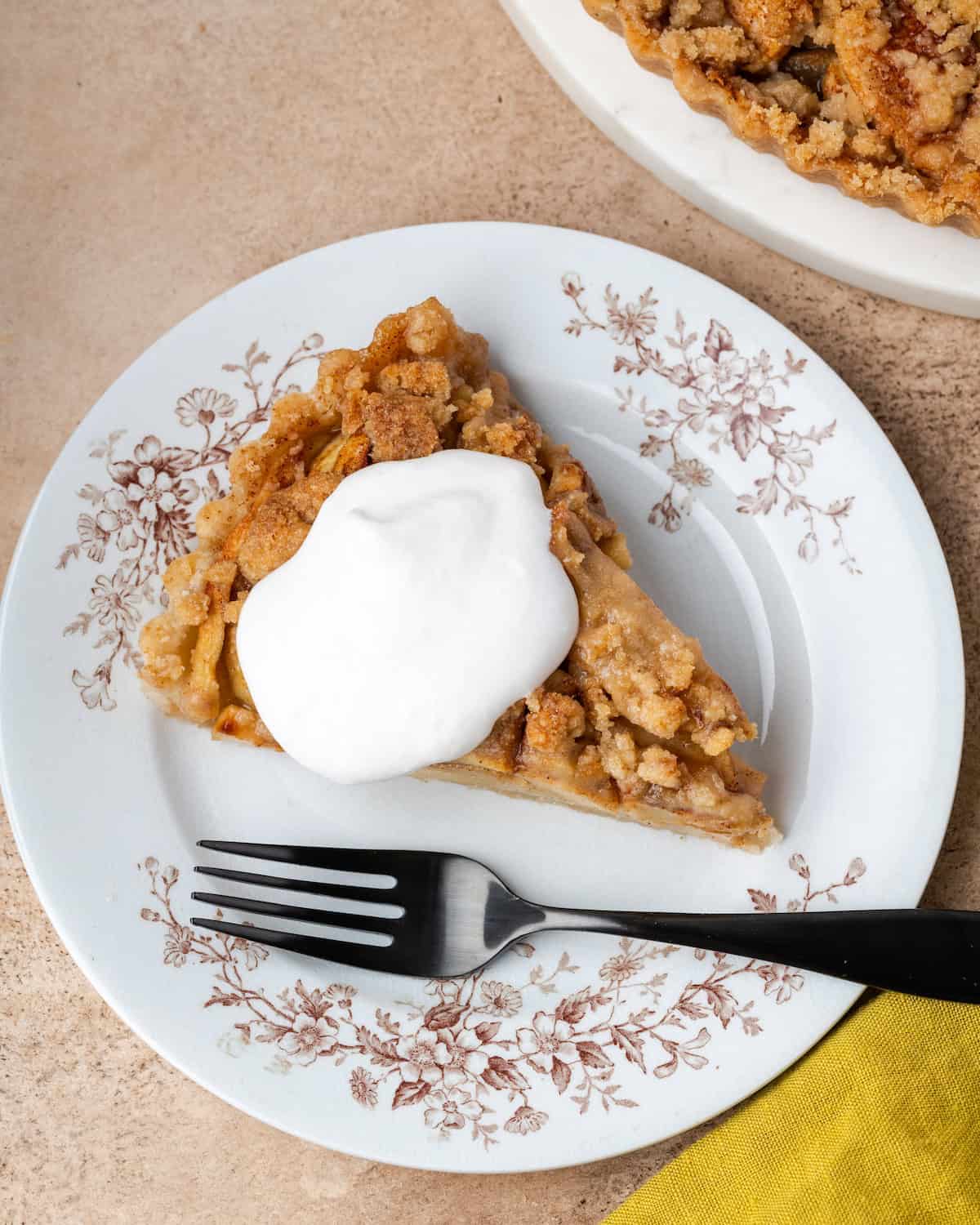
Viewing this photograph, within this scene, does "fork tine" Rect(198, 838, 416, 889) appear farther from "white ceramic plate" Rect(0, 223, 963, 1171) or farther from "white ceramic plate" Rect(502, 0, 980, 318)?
"white ceramic plate" Rect(502, 0, 980, 318)

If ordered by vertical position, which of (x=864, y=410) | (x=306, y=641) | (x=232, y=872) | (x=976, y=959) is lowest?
(x=232, y=872)

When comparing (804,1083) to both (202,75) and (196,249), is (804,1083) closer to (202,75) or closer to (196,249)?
(196,249)

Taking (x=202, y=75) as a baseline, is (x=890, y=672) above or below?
below

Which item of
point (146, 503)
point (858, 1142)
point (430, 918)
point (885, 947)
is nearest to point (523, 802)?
point (430, 918)

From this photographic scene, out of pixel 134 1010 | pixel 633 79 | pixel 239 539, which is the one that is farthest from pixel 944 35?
pixel 134 1010

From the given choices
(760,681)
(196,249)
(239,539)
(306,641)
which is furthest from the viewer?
(196,249)

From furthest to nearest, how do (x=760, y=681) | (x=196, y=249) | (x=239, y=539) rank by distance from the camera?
(x=196, y=249)
(x=760, y=681)
(x=239, y=539)
